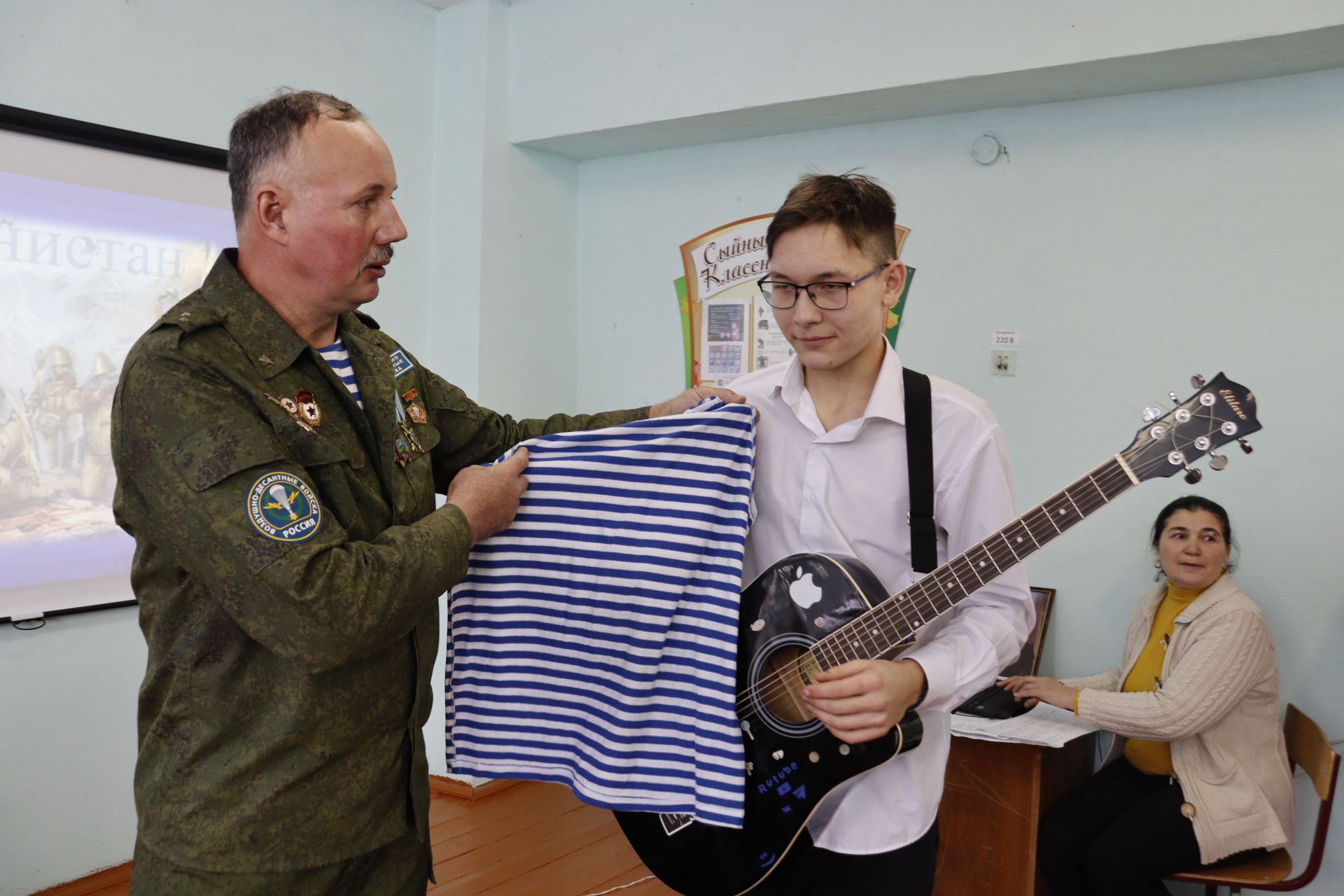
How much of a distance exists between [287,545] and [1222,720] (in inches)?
102

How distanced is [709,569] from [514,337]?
111 inches

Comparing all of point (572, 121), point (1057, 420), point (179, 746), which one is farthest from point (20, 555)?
point (1057, 420)

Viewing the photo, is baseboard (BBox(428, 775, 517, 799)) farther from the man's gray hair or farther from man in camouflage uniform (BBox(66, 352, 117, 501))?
the man's gray hair

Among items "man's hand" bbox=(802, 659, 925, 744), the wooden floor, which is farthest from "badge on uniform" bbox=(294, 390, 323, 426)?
the wooden floor

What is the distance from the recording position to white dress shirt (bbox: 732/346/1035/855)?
1.61 meters

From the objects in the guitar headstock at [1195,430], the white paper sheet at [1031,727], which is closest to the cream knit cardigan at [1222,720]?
the white paper sheet at [1031,727]

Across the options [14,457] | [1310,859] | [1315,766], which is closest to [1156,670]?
[1315,766]

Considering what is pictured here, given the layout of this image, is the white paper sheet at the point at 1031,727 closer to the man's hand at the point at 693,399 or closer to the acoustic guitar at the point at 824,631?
the acoustic guitar at the point at 824,631

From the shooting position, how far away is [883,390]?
65.7 inches

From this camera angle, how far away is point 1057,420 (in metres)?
3.36

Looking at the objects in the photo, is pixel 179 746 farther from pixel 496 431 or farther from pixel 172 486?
pixel 496 431

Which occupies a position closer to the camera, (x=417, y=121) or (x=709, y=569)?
(x=709, y=569)

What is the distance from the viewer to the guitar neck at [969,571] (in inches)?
61.1

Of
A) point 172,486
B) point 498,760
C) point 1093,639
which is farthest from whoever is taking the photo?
point 1093,639
